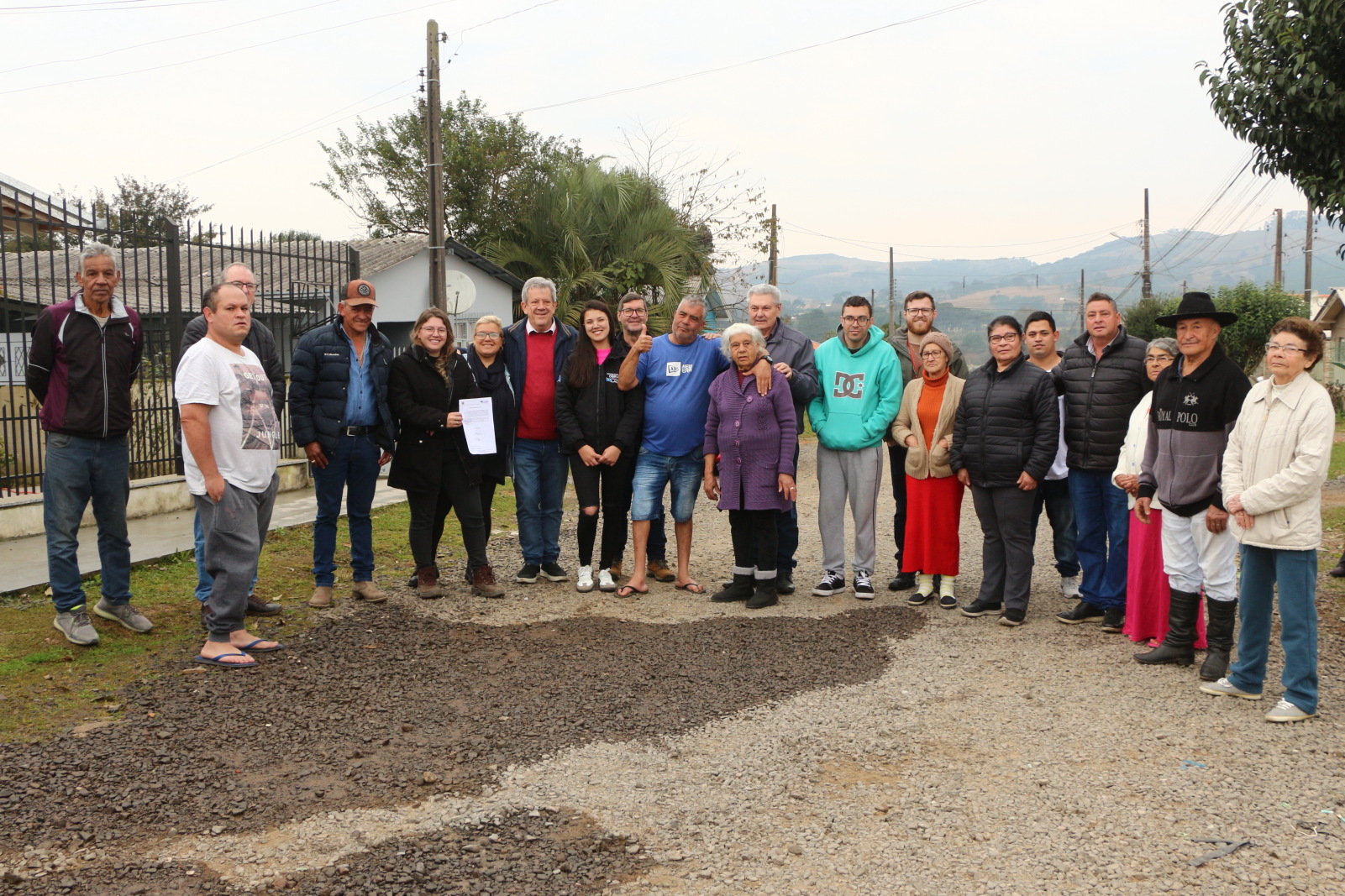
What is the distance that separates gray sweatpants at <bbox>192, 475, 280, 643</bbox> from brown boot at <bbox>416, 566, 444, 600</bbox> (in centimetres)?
168

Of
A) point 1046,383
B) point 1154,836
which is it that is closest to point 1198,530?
point 1046,383

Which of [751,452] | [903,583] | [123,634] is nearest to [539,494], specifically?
[751,452]

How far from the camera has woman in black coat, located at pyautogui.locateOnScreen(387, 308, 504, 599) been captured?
23.4 feet

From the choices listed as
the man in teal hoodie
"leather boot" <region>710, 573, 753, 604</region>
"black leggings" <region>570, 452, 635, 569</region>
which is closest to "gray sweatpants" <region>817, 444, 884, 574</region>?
the man in teal hoodie

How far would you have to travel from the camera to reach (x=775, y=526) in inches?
284

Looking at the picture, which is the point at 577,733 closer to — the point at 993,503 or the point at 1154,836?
the point at 1154,836

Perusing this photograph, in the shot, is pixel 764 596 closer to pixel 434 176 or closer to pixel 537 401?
pixel 537 401

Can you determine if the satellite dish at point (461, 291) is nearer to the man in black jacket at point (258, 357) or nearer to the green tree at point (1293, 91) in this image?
the man in black jacket at point (258, 357)

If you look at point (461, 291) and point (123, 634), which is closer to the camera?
point (123, 634)

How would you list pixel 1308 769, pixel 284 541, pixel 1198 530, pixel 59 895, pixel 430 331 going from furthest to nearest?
pixel 284 541 → pixel 430 331 → pixel 1198 530 → pixel 1308 769 → pixel 59 895

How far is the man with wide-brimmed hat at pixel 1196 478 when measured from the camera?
5.45 metres

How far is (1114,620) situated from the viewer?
21.4 ft

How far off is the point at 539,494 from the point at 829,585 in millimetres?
2210

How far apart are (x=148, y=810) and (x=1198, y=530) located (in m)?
5.11
